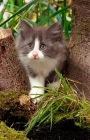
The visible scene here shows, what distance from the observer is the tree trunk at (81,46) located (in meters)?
2.33

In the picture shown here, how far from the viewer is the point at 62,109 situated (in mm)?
1987

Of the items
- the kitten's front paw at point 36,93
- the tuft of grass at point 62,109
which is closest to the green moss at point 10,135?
the tuft of grass at point 62,109

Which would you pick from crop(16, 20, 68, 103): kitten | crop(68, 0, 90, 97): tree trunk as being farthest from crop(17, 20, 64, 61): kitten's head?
crop(68, 0, 90, 97): tree trunk

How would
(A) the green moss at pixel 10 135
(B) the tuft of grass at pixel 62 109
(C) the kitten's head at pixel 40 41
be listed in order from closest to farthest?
(A) the green moss at pixel 10 135 < (B) the tuft of grass at pixel 62 109 < (C) the kitten's head at pixel 40 41

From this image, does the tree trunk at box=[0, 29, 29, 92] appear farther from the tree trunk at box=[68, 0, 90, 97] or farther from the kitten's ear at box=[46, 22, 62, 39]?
the tree trunk at box=[68, 0, 90, 97]

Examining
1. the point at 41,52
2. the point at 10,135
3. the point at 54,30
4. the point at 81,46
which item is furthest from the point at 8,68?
the point at 10,135

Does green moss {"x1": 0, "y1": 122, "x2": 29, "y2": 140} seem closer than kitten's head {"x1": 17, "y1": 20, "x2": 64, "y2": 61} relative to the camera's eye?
Yes

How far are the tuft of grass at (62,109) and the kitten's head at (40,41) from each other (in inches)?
14.6

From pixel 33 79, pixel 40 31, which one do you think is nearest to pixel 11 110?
pixel 33 79

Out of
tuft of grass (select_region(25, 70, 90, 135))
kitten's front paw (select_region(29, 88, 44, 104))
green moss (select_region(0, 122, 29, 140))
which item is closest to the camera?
green moss (select_region(0, 122, 29, 140))

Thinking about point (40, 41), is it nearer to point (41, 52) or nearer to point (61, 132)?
point (41, 52)

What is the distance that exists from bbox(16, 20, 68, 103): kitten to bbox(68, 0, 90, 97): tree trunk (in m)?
0.09

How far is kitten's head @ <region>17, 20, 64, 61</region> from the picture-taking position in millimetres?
2301

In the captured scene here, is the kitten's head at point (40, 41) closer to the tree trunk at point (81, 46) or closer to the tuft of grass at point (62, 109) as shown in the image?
the tree trunk at point (81, 46)
